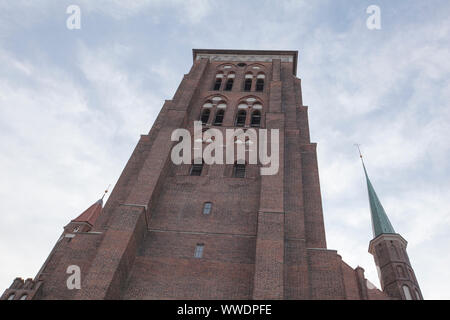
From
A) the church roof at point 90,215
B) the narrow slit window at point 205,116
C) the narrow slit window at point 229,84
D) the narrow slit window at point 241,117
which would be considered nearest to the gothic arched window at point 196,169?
the narrow slit window at point 205,116

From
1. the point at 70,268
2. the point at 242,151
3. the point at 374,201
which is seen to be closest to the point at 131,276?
the point at 70,268

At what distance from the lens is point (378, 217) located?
20.1 meters

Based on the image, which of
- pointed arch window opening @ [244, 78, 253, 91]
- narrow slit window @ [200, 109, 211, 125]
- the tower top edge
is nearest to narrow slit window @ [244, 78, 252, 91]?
pointed arch window opening @ [244, 78, 253, 91]

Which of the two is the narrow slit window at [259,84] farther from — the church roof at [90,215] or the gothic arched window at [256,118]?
the church roof at [90,215]

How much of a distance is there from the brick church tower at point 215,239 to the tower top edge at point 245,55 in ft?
32.1

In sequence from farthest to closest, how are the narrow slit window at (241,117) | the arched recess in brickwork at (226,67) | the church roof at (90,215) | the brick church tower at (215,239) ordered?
the arched recess in brickwork at (226,67), the church roof at (90,215), the narrow slit window at (241,117), the brick church tower at (215,239)

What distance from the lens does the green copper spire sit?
744 inches

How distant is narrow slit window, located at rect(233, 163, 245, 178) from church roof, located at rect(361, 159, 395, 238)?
773 centimetres

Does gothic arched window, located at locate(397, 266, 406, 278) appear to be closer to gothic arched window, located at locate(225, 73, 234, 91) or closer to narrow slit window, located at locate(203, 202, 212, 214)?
narrow slit window, located at locate(203, 202, 212, 214)

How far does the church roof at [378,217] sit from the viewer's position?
18906 millimetres

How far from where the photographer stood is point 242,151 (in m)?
18.6

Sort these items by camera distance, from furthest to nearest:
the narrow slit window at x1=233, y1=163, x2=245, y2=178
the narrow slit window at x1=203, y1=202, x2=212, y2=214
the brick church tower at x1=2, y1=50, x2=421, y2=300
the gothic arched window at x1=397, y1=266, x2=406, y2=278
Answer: the narrow slit window at x1=233, y1=163, x2=245, y2=178, the gothic arched window at x1=397, y1=266, x2=406, y2=278, the narrow slit window at x1=203, y1=202, x2=212, y2=214, the brick church tower at x1=2, y1=50, x2=421, y2=300
